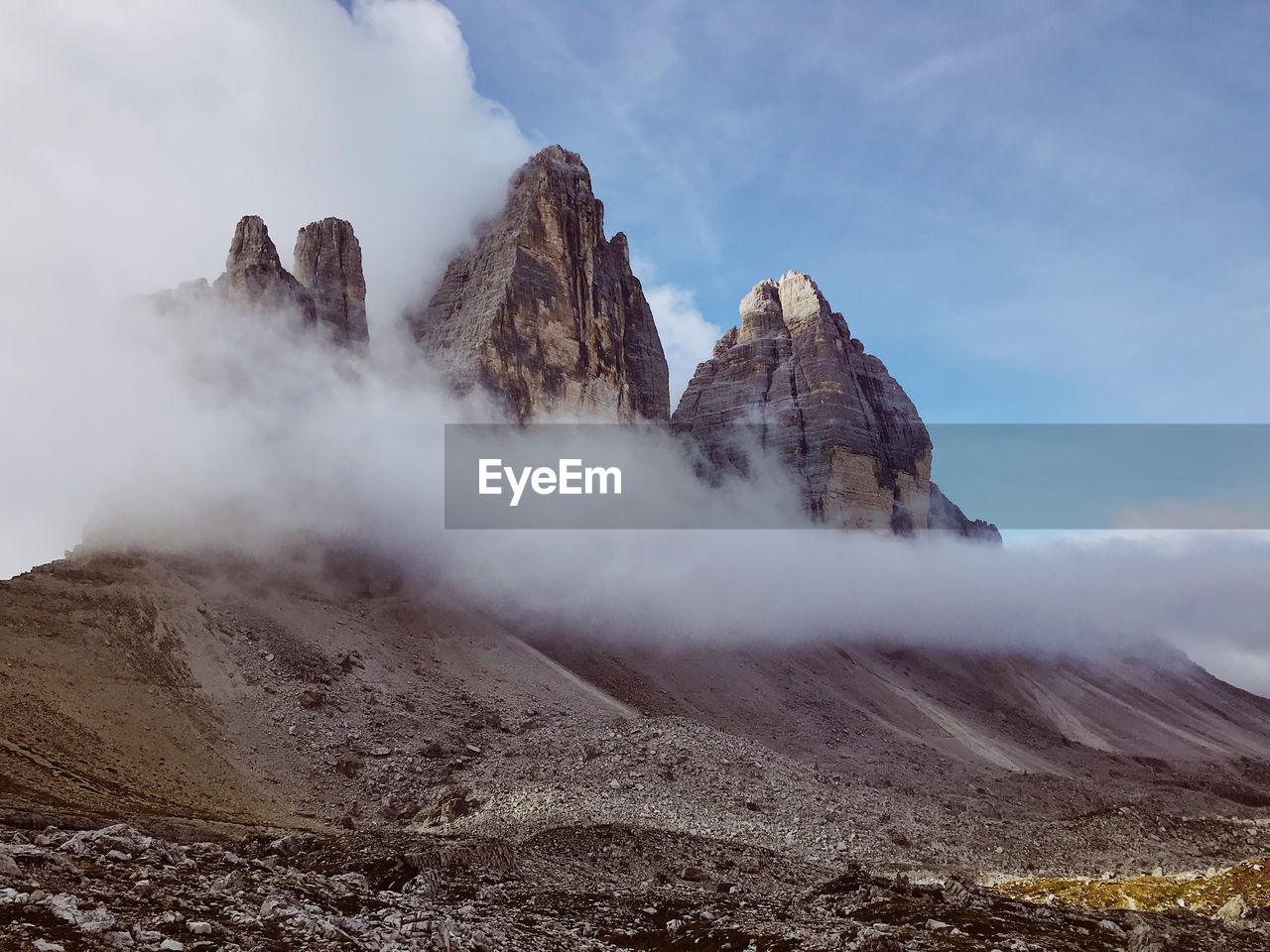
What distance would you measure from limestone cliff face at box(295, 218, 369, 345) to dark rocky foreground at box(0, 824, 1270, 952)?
222ft

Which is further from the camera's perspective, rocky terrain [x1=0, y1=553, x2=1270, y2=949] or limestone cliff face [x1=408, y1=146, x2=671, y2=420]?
limestone cliff face [x1=408, y1=146, x2=671, y2=420]

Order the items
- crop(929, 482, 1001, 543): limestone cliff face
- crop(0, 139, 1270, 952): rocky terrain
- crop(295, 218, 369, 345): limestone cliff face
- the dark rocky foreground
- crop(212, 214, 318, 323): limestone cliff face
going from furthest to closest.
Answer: crop(929, 482, 1001, 543): limestone cliff face
crop(295, 218, 369, 345): limestone cliff face
crop(212, 214, 318, 323): limestone cliff face
crop(0, 139, 1270, 952): rocky terrain
the dark rocky foreground

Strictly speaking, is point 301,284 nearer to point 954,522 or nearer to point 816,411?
point 816,411

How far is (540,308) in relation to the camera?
93500 mm

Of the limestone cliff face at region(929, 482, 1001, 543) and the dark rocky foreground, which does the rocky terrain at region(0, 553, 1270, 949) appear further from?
the limestone cliff face at region(929, 482, 1001, 543)

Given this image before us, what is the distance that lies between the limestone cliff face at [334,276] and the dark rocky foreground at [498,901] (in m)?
67.7

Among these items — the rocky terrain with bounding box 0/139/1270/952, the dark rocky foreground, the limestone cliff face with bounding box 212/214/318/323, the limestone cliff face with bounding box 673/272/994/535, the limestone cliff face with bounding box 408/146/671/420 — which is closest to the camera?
the dark rocky foreground

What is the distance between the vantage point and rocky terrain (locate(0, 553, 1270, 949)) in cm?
1766

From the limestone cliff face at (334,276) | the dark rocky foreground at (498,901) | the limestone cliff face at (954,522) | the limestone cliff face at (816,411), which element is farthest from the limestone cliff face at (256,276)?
the limestone cliff face at (954,522)

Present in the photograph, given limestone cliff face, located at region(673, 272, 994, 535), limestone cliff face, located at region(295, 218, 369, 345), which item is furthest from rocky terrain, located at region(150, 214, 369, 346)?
limestone cliff face, located at region(673, 272, 994, 535)

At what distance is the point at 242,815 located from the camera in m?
30.9

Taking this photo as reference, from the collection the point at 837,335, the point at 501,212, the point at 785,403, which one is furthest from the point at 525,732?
the point at 837,335

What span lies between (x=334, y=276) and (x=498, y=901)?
76.5m

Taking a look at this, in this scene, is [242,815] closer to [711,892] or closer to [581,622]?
[711,892]
